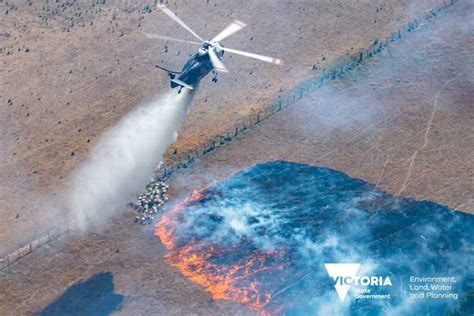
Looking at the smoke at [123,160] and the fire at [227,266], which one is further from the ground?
the smoke at [123,160]

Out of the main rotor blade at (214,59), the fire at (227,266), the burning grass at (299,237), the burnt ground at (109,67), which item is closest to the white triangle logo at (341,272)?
the burning grass at (299,237)

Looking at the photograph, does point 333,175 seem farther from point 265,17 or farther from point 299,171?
Result: point 265,17

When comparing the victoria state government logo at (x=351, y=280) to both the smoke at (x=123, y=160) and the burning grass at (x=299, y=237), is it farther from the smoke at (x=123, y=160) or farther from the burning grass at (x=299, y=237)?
the smoke at (x=123, y=160)

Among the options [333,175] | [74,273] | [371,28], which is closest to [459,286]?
[333,175]

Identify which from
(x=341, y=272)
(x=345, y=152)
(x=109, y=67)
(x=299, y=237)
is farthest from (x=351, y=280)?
(x=109, y=67)

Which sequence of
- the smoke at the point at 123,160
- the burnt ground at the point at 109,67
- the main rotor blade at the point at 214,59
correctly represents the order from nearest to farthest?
the main rotor blade at the point at 214,59 → the smoke at the point at 123,160 → the burnt ground at the point at 109,67
